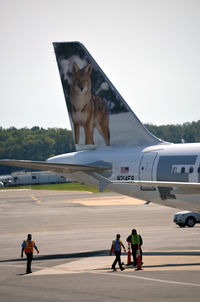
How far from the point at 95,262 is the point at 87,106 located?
1144 centimetres

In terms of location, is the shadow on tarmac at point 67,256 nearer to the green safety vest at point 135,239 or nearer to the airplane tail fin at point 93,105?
the green safety vest at point 135,239

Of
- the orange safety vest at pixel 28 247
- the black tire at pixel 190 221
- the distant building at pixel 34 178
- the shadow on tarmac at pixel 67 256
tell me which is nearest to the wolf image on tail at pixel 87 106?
the shadow on tarmac at pixel 67 256

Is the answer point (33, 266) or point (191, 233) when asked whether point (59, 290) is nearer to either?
point (33, 266)

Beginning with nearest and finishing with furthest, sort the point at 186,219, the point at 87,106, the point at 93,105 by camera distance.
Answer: the point at 93,105 < the point at 87,106 < the point at 186,219

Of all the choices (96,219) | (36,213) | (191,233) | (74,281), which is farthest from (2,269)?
(36,213)

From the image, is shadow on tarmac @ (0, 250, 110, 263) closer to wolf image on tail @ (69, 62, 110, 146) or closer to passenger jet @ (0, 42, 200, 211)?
passenger jet @ (0, 42, 200, 211)

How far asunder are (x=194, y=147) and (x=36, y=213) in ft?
121

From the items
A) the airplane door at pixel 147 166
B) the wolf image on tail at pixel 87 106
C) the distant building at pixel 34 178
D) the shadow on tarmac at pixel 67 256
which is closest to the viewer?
the shadow on tarmac at pixel 67 256

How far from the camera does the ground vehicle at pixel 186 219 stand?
49.0 metres

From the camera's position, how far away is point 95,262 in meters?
31.0

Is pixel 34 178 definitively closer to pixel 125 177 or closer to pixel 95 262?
pixel 125 177

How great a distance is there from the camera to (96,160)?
37.6 m

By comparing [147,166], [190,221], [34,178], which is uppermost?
[147,166]

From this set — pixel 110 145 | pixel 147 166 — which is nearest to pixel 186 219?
pixel 110 145
